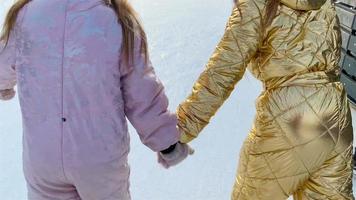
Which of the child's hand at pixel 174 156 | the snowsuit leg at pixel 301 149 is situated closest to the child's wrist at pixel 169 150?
the child's hand at pixel 174 156

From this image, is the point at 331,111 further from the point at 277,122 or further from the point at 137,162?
the point at 137,162

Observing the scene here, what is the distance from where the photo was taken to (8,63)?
130cm

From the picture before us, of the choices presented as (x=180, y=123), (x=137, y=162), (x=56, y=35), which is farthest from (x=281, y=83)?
(x=137, y=162)

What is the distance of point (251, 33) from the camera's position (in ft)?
4.13

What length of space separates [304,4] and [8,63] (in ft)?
2.42

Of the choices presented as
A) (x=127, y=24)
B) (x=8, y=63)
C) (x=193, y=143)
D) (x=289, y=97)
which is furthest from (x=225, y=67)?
(x=193, y=143)

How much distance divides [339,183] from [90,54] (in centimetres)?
70

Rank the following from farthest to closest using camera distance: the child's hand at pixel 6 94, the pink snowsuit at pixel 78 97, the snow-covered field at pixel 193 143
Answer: the snow-covered field at pixel 193 143 → the child's hand at pixel 6 94 → the pink snowsuit at pixel 78 97

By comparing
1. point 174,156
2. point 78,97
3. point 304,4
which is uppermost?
point 304,4

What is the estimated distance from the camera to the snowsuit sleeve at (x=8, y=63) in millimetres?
1257

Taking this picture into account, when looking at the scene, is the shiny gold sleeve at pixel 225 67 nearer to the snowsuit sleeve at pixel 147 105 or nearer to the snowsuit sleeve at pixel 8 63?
the snowsuit sleeve at pixel 147 105

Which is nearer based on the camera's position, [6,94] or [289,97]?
[289,97]

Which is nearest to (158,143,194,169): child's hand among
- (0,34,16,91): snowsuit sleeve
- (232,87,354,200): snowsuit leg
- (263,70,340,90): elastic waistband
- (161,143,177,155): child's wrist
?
(161,143,177,155): child's wrist

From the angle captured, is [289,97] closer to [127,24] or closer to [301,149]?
[301,149]
